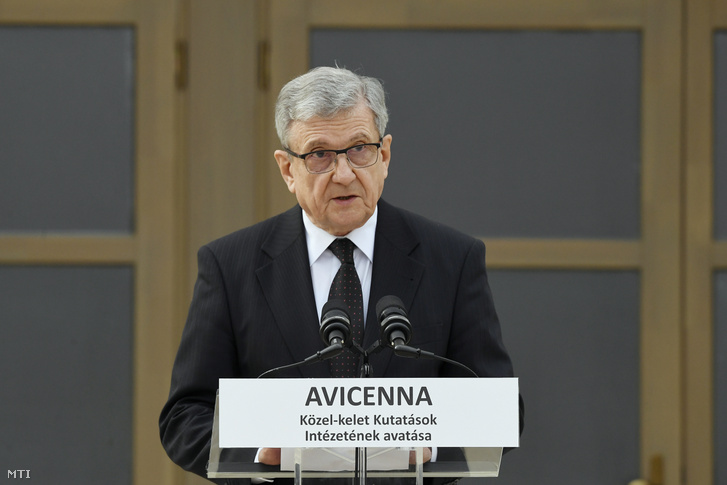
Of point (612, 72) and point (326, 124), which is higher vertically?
point (612, 72)

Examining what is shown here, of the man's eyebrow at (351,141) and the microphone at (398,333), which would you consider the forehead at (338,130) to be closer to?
the man's eyebrow at (351,141)

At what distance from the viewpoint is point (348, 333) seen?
1649mm

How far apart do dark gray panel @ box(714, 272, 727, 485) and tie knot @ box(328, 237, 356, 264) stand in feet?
6.63

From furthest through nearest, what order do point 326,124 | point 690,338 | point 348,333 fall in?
point 690,338 → point 326,124 → point 348,333

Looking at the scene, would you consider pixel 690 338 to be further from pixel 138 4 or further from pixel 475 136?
pixel 138 4

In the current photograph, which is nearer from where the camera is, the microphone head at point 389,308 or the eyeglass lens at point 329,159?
the microphone head at point 389,308

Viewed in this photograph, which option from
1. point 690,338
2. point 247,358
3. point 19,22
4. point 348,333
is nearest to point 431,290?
point 247,358

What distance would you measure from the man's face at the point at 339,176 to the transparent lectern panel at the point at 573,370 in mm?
1619

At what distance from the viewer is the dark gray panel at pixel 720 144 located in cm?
374

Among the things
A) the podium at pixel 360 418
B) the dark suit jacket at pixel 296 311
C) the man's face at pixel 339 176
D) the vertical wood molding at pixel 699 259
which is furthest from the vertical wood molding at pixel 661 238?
the podium at pixel 360 418

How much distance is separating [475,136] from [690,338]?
1.17 m

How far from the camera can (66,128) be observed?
3758 millimetres

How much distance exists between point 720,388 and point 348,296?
212cm

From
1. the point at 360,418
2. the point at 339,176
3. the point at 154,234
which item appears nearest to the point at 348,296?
the point at 339,176
